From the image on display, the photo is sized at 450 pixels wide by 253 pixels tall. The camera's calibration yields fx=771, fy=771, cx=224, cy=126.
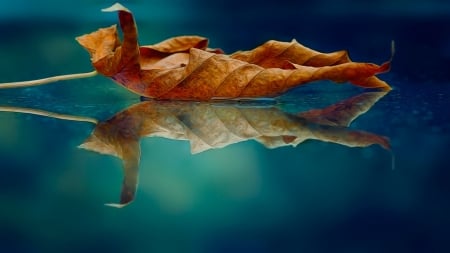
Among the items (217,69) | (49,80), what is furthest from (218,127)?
(49,80)

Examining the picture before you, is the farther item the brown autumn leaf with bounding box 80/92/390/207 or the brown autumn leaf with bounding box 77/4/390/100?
the brown autumn leaf with bounding box 77/4/390/100

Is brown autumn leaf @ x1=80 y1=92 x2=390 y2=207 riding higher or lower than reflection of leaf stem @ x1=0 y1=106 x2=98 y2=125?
higher

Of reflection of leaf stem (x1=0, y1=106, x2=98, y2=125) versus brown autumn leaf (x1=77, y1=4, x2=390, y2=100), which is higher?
brown autumn leaf (x1=77, y1=4, x2=390, y2=100)

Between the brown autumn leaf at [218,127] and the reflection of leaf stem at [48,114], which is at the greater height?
the brown autumn leaf at [218,127]

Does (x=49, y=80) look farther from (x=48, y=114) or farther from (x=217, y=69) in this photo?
(x=217, y=69)

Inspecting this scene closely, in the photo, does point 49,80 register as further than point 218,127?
Yes
